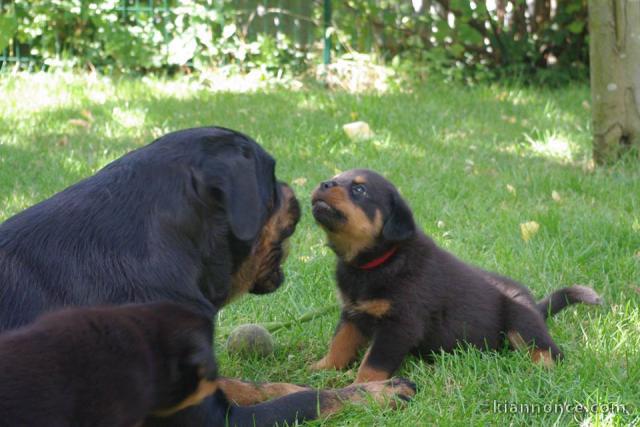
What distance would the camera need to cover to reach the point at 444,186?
6.86m

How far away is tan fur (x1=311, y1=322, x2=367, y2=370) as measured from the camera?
166 inches

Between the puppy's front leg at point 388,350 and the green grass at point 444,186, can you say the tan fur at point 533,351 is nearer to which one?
the green grass at point 444,186

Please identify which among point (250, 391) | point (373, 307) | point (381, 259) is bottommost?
point (250, 391)

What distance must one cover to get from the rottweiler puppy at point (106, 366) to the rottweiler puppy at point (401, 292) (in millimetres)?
1290

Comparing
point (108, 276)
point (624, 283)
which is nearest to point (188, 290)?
point (108, 276)

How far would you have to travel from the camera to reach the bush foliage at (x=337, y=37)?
37.2 feet

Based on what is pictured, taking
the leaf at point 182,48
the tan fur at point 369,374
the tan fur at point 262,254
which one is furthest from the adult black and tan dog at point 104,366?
the leaf at point 182,48

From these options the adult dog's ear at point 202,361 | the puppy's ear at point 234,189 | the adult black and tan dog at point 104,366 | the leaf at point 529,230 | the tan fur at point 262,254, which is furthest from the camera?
the leaf at point 529,230

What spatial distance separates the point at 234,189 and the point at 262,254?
17.5 inches

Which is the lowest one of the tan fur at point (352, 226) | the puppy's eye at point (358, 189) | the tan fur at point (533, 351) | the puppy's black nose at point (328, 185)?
the tan fur at point (533, 351)

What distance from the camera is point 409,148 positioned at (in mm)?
7895

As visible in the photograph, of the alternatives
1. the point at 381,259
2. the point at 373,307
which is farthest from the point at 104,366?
the point at 381,259

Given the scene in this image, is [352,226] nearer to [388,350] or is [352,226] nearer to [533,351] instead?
[388,350]

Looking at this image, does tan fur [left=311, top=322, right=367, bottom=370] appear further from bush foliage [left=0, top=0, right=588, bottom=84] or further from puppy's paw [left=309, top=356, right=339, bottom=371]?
bush foliage [left=0, top=0, right=588, bottom=84]
